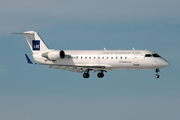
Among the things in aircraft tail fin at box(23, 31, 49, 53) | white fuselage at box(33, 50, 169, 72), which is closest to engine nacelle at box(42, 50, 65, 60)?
white fuselage at box(33, 50, 169, 72)

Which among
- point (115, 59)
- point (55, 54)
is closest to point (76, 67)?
point (55, 54)

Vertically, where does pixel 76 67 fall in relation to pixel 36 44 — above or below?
below

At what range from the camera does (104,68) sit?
152 ft

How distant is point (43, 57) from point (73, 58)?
15.1 feet

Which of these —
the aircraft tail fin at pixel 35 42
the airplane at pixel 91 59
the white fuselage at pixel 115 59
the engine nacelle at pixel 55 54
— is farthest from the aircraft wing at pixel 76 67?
the aircraft tail fin at pixel 35 42

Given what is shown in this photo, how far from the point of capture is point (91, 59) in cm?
4744

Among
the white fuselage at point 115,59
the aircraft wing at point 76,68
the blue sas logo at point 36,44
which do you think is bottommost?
the aircraft wing at point 76,68

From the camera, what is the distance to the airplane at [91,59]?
4409 centimetres

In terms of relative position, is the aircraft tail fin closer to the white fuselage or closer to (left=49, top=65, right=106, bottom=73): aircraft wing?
the white fuselage

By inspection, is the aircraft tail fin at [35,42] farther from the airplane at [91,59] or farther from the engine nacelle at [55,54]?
the engine nacelle at [55,54]

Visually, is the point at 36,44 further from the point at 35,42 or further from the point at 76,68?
the point at 76,68

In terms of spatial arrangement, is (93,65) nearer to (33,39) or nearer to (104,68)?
(104,68)

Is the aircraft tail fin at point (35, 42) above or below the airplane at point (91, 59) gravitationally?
above

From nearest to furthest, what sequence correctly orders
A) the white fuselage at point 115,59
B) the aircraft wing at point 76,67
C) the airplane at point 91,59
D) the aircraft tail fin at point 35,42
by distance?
the white fuselage at point 115,59, the airplane at point 91,59, the aircraft wing at point 76,67, the aircraft tail fin at point 35,42
